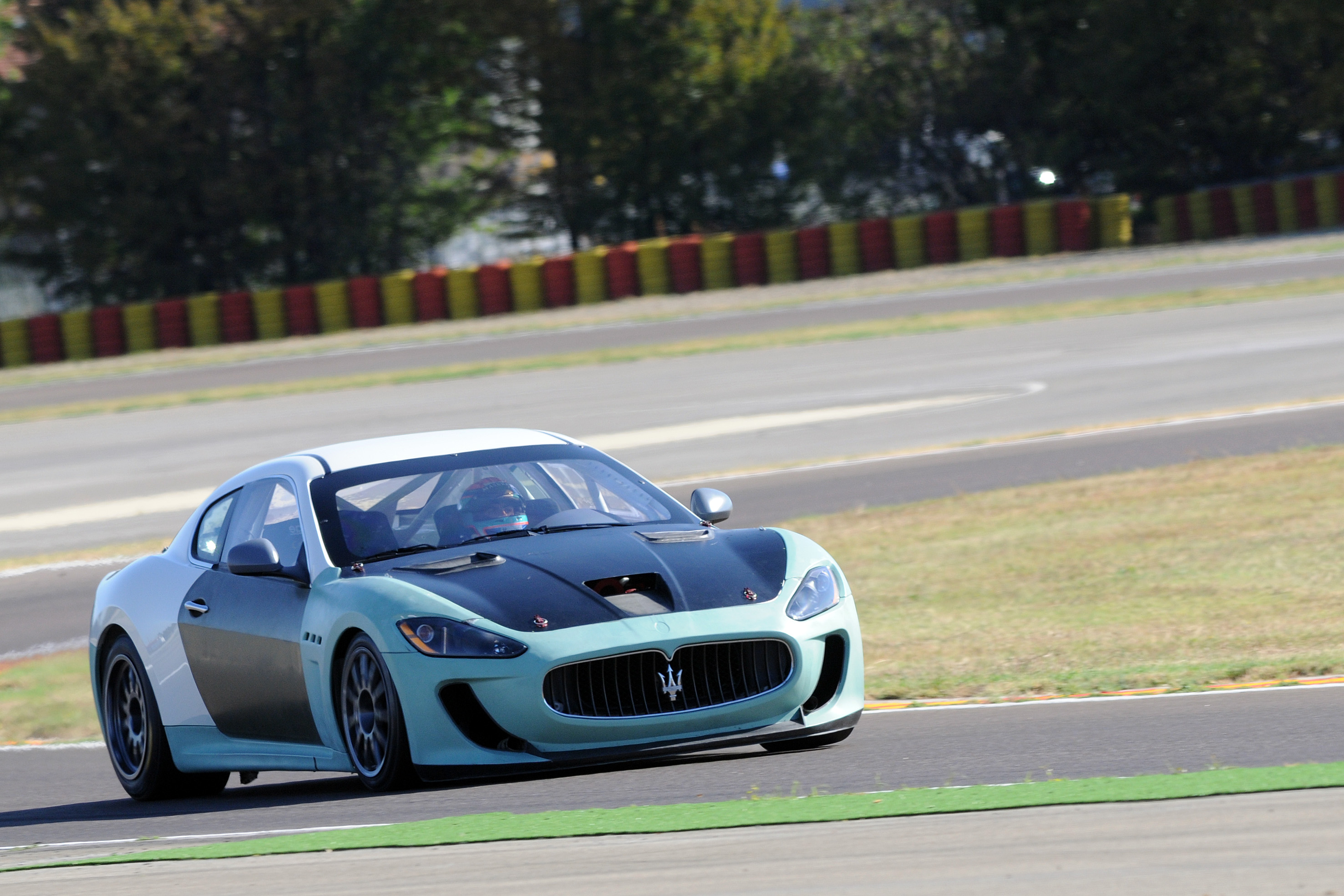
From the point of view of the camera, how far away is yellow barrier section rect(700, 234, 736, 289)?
127 feet

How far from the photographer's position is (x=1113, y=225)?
3897 centimetres

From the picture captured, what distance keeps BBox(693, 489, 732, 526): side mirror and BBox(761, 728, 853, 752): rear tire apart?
2.97 feet

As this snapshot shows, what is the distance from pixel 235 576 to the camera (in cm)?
739

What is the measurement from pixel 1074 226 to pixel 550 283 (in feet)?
36.3

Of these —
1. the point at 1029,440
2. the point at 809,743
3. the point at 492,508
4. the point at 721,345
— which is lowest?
the point at 1029,440

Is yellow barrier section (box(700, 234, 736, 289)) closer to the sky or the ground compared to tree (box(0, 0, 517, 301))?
closer to the ground

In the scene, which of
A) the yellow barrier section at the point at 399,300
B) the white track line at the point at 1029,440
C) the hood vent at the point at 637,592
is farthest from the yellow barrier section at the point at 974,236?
the hood vent at the point at 637,592

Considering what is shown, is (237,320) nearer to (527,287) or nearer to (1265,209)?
(527,287)

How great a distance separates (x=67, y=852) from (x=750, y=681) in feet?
7.61

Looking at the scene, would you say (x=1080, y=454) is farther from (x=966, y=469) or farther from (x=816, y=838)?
(x=816, y=838)

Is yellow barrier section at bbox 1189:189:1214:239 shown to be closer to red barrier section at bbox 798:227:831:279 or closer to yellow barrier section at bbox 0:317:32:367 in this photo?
red barrier section at bbox 798:227:831:279

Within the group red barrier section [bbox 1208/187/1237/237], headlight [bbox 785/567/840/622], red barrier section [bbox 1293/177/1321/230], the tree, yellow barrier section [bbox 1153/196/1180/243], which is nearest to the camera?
headlight [bbox 785/567/840/622]

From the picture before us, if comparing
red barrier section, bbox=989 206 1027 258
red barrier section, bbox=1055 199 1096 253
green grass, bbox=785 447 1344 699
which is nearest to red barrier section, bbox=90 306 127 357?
red barrier section, bbox=989 206 1027 258

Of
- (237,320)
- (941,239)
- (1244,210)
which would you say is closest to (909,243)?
(941,239)
